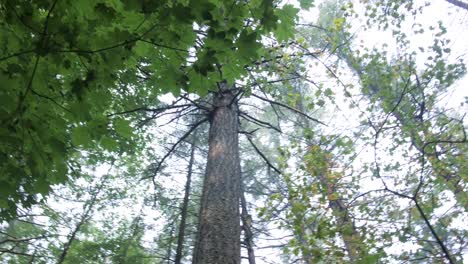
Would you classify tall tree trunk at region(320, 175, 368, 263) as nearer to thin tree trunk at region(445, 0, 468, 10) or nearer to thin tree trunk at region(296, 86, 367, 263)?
thin tree trunk at region(296, 86, 367, 263)

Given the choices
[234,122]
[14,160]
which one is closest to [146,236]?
[234,122]

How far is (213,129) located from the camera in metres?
5.34

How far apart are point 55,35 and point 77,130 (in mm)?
507

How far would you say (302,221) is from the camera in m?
4.08

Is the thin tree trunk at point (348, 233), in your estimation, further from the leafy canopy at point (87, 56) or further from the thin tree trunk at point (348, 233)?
the leafy canopy at point (87, 56)

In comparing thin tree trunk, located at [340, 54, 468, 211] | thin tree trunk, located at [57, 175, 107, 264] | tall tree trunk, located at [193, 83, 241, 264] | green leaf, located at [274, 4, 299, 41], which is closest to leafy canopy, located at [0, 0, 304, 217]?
green leaf, located at [274, 4, 299, 41]

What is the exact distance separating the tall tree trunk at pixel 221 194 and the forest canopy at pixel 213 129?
20mm

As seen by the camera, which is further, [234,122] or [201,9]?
[234,122]

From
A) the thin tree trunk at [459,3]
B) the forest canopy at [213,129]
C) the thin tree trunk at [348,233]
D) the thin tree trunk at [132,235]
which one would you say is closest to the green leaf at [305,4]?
the forest canopy at [213,129]

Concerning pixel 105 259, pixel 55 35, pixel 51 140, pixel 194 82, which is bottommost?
pixel 51 140

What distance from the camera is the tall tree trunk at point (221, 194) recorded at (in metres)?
3.55

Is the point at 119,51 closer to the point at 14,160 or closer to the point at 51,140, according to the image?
the point at 51,140

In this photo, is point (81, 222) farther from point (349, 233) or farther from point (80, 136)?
point (80, 136)

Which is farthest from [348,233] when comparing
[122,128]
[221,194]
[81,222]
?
[81,222]
